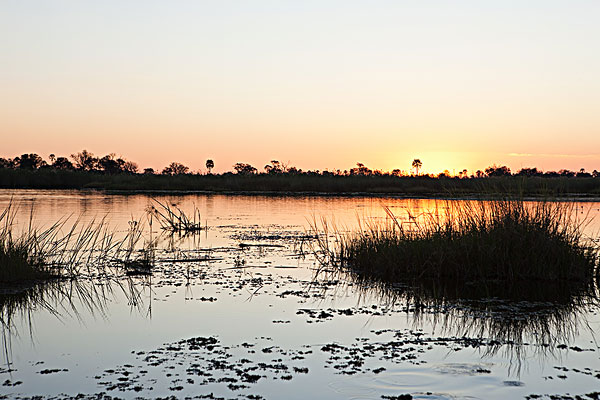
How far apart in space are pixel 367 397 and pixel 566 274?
727 cm

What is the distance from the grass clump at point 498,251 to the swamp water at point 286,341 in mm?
943

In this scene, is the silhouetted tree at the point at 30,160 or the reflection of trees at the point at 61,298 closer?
the reflection of trees at the point at 61,298

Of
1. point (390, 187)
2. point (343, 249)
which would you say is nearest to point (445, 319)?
point (343, 249)

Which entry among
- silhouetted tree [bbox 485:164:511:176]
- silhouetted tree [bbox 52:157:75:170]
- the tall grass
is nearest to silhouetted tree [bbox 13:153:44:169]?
silhouetted tree [bbox 52:157:75:170]

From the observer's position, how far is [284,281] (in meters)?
11.2

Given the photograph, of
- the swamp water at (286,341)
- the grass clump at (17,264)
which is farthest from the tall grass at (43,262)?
the swamp water at (286,341)

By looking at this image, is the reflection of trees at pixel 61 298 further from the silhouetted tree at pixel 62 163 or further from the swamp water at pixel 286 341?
the silhouetted tree at pixel 62 163

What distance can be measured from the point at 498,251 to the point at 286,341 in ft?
18.7

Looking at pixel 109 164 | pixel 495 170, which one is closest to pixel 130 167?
pixel 109 164

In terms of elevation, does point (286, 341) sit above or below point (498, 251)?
below

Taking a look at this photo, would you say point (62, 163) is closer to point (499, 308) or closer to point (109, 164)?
point (109, 164)

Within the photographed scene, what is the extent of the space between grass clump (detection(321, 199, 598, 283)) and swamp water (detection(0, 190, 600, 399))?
943mm

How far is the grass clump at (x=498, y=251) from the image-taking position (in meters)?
11.1

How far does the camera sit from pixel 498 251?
444 inches
